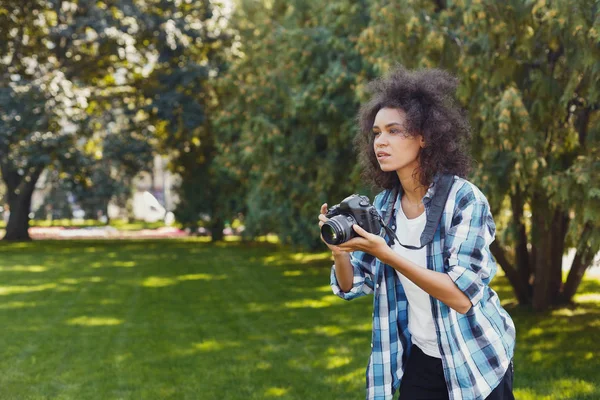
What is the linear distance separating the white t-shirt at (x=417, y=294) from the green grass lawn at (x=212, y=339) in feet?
11.4

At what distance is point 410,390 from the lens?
2.88m

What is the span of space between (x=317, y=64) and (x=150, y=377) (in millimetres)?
7117

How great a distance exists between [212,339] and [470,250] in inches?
263

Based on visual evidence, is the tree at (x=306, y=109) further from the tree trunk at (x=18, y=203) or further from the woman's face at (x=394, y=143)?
the tree trunk at (x=18, y=203)

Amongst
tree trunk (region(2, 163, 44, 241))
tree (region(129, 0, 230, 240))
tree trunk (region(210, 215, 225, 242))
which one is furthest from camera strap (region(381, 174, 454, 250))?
tree trunk (region(2, 163, 44, 241))

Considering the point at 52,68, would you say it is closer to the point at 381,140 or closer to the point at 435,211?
the point at 381,140

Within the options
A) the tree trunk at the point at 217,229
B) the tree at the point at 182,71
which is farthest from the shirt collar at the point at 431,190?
the tree trunk at the point at 217,229

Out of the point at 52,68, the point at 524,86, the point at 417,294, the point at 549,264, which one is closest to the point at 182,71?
the point at 52,68

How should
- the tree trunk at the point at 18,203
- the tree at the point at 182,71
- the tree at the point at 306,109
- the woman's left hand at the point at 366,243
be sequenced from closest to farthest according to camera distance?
the woman's left hand at the point at 366,243
the tree at the point at 306,109
the tree at the point at 182,71
the tree trunk at the point at 18,203

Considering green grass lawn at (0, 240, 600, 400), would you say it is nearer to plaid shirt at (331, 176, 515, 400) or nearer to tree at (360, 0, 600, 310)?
tree at (360, 0, 600, 310)

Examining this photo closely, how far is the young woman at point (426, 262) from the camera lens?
255 centimetres

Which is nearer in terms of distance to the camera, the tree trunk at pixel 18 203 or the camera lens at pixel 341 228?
the camera lens at pixel 341 228

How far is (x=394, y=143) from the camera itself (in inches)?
109

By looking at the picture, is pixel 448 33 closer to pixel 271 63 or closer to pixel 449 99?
pixel 449 99
